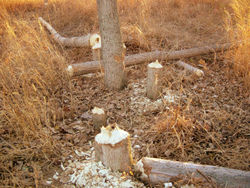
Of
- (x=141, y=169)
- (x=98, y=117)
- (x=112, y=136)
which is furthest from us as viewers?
(x=98, y=117)

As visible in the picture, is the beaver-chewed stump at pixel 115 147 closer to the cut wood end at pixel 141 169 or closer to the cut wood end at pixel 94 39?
the cut wood end at pixel 141 169

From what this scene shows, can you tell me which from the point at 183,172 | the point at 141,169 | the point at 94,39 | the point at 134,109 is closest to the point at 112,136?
the point at 141,169

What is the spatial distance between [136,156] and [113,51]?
160cm

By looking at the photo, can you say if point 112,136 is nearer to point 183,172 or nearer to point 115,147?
point 115,147

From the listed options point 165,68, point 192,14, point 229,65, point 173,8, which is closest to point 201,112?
point 165,68

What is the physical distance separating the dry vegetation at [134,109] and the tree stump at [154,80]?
226 mm

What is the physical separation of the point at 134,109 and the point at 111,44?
1.02 metres

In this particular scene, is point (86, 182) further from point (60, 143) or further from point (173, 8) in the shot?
point (173, 8)

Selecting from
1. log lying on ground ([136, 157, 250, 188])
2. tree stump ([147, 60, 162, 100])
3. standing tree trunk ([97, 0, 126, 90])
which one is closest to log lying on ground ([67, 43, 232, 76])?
standing tree trunk ([97, 0, 126, 90])

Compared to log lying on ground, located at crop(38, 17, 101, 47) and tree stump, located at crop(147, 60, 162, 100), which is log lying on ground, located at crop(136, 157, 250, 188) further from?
log lying on ground, located at crop(38, 17, 101, 47)

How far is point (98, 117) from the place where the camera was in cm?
275

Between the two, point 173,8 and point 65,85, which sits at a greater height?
point 173,8

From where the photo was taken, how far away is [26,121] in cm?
266

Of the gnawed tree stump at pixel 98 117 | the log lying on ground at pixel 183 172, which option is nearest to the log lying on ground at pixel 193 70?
the gnawed tree stump at pixel 98 117
